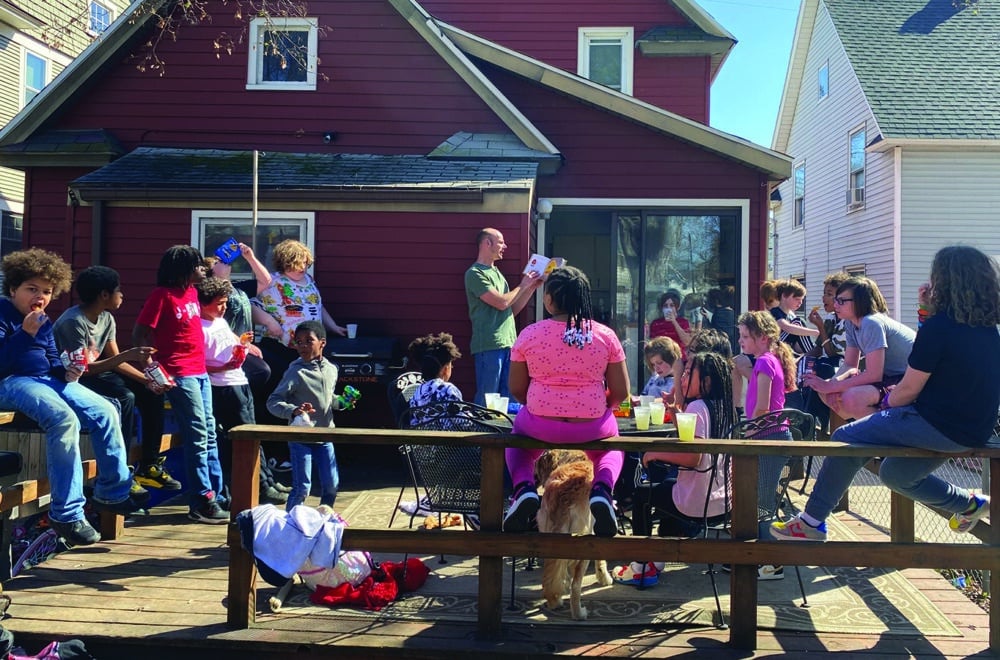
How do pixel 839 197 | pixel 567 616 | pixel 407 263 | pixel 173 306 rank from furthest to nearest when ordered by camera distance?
1. pixel 839 197
2. pixel 407 263
3. pixel 173 306
4. pixel 567 616

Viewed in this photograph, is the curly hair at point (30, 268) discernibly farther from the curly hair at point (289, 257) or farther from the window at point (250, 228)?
the window at point (250, 228)

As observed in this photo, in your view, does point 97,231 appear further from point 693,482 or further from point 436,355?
point 693,482

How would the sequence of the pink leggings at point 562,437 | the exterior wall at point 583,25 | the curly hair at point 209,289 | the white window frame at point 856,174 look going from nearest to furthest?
1. the pink leggings at point 562,437
2. the curly hair at point 209,289
3. the exterior wall at point 583,25
4. the white window frame at point 856,174

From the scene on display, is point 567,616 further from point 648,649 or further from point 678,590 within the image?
point 678,590

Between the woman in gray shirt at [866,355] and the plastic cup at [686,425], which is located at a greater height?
the woman in gray shirt at [866,355]

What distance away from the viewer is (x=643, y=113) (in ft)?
29.5

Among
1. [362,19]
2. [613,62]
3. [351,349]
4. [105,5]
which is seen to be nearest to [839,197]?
[613,62]

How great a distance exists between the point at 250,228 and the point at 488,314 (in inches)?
112

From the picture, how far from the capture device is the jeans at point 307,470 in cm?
457

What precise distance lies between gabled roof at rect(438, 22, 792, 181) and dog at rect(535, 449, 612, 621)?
5988mm

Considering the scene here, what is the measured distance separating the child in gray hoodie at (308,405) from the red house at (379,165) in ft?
9.30

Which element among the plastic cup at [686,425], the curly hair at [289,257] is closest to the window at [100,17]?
the curly hair at [289,257]

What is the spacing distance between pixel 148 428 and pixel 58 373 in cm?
95

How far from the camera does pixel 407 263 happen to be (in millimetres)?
7707
